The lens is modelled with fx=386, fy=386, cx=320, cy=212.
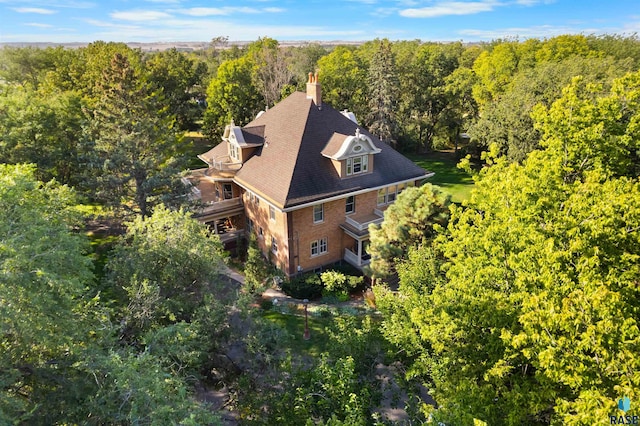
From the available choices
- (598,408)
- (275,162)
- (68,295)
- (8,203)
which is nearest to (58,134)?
(275,162)

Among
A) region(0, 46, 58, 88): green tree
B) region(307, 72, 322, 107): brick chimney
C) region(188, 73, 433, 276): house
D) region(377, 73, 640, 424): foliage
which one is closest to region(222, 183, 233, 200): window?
region(188, 73, 433, 276): house

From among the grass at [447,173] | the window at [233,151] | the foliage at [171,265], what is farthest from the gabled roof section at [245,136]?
the grass at [447,173]

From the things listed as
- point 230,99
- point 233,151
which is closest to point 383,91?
point 230,99

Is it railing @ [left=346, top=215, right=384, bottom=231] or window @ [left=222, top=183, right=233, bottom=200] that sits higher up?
window @ [left=222, top=183, right=233, bottom=200]

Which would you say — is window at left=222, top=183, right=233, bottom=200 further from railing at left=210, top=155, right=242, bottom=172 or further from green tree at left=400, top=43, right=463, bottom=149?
green tree at left=400, top=43, right=463, bottom=149

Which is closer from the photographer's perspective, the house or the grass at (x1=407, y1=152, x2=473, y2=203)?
the house
